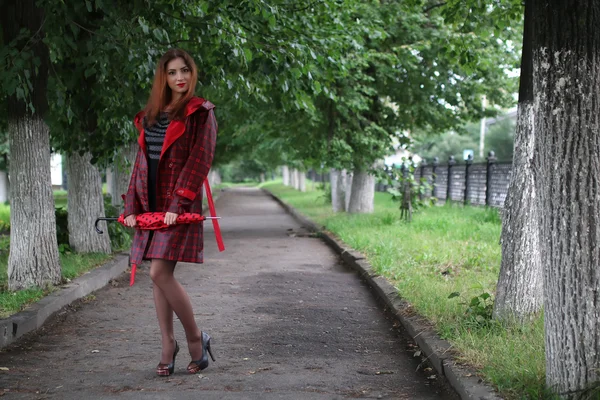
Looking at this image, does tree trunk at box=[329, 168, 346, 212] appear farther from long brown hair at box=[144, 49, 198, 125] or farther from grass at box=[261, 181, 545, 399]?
long brown hair at box=[144, 49, 198, 125]

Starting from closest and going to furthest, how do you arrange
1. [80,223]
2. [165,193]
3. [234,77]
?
[165,193], [234,77], [80,223]

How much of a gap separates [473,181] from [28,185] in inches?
647

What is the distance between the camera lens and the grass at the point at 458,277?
14.8 feet

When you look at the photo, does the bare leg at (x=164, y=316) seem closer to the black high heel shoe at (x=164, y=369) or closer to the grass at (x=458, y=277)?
the black high heel shoe at (x=164, y=369)

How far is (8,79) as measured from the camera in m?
6.67

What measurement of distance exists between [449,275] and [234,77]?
3600 millimetres

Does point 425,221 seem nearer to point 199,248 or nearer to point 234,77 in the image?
point 234,77

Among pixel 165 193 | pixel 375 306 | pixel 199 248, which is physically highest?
pixel 165 193

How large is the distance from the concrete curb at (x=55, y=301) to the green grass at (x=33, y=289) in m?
0.08

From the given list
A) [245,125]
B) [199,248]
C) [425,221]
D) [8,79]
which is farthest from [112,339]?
[245,125]

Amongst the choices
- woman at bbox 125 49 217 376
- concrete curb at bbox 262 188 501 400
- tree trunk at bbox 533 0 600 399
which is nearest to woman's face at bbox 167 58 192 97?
woman at bbox 125 49 217 376

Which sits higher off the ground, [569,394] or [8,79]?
[8,79]

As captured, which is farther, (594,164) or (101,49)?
(101,49)

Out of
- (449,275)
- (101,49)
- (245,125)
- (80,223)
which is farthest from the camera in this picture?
(245,125)
